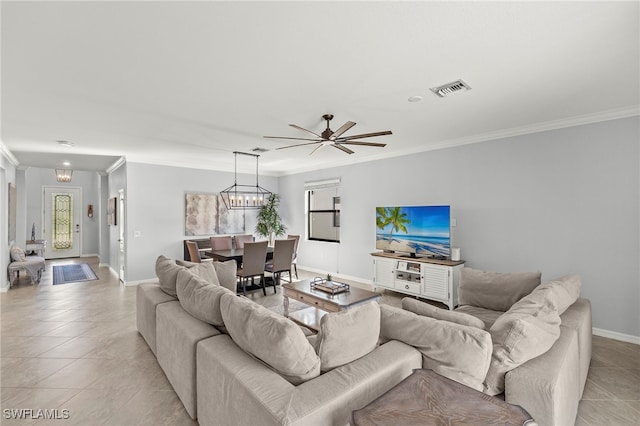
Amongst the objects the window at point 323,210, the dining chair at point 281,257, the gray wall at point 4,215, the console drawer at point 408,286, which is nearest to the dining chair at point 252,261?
the dining chair at point 281,257

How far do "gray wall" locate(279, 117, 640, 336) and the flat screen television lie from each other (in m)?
0.32

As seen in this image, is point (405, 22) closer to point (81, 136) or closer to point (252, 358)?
point (252, 358)

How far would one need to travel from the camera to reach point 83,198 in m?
10.1

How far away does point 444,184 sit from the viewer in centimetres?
503

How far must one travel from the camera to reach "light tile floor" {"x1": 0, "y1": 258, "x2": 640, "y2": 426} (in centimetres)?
222

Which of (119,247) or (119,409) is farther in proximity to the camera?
(119,247)

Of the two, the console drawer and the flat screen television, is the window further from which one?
the console drawer

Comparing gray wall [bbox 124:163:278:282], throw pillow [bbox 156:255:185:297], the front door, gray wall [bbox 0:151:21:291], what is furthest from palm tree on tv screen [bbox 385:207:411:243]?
the front door

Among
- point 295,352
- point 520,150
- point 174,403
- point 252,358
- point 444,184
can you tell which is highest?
point 520,150

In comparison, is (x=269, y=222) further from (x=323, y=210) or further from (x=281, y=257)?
(x=281, y=257)

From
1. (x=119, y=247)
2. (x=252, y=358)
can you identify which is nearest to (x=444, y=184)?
(x=252, y=358)

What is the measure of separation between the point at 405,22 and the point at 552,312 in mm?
2095

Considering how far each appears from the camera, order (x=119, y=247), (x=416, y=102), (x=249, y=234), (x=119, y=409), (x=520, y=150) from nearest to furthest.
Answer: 1. (x=119, y=409)
2. (x=416, y=102)
3. (x=520, y=150)
4. (x=119, y=247)
5. (x=249, y=234)

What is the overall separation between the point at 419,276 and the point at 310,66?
3706 millimetres
